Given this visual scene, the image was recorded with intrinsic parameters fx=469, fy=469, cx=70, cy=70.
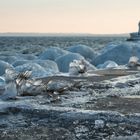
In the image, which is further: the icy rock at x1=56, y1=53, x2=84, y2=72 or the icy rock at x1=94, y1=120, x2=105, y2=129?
the icy rock at x1=56, y1=53, x2=84, y2=72

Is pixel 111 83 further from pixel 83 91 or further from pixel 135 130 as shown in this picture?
pixel 135 130

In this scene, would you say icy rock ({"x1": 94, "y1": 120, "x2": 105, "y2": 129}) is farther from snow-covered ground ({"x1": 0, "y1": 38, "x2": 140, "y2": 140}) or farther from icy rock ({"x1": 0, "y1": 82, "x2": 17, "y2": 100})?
icy rock ({"x1": 0, "y1": 82, "x2": 17, "y2": 100})

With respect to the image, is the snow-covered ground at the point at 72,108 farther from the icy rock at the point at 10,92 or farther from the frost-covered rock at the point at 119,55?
the frost-covered rock at the point at 119,55

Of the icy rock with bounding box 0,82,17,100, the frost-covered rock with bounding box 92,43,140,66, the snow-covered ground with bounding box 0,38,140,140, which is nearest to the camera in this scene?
the snow-covered ground with bounding box 0,38,140,140

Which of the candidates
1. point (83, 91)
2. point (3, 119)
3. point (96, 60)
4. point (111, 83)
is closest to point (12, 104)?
point (3, 119)

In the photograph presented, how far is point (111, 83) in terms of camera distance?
23.0ft

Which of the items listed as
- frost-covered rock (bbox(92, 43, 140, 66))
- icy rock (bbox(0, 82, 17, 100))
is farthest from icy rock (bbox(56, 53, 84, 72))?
icy rock (bbox(0, 82, 17, 100))

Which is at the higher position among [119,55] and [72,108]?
[72,108]

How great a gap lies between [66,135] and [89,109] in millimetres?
1001

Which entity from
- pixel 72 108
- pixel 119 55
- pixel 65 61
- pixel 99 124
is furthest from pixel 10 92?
pixel 119 55

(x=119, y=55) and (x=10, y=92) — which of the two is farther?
(x=119, y=55)

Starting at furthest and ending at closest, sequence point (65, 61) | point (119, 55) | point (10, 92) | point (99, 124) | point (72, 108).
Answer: point (119, 55), point (65, 61), point (10, 92), point (72, 108), point (99, 124)

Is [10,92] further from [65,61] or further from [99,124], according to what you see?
[65,61]

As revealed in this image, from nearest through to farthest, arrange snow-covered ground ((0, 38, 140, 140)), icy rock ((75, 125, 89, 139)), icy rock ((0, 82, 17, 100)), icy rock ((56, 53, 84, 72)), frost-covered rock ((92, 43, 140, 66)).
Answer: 1. icy rock ((75, 125, 89, 139))
2. snow-covered ground ((0, 38, 140, 140))
3. icy rock ((0, 82, 17, 100))
4. icy rock ((56, 53, 84, 72))
5. frost-covered rock ((92, 43, 140, 66))
